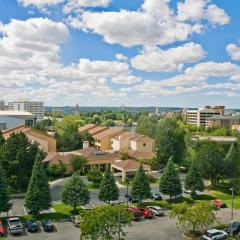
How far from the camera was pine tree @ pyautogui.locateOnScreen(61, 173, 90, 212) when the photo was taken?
4556cm

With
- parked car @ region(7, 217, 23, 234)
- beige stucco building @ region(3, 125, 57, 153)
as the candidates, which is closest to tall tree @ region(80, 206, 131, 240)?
parked car @ region(7, 217, 23, 234)

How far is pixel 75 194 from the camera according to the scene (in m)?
45.6

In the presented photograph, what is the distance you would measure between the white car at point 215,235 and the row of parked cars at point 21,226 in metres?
16.0

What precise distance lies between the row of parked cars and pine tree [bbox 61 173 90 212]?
16.8 ft

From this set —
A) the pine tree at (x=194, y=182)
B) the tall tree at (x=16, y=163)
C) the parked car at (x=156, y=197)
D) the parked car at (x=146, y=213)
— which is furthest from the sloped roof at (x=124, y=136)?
the parked car at (x=146, y=213)

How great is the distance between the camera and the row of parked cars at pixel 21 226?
38.3 metres

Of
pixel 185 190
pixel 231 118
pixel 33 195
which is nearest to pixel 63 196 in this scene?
pixel 33 195

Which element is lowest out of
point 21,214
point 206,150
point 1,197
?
point 21,214

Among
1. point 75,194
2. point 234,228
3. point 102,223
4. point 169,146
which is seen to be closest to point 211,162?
point 169,146

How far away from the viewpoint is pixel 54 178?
6762cm

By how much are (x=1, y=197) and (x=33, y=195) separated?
3.57 meters

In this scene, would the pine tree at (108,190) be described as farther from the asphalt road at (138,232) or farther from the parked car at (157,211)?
the asphalt road at (138,232)

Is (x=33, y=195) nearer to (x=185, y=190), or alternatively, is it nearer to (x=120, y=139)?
(x=185, y=190)

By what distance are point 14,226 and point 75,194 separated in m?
9.01
